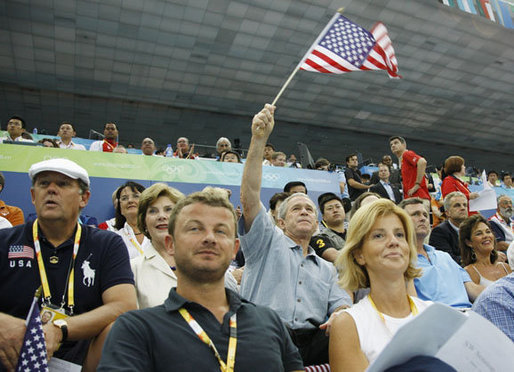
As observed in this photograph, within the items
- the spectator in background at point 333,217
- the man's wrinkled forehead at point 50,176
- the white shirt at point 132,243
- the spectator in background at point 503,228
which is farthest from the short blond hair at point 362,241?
the spectator in background at point 503,228

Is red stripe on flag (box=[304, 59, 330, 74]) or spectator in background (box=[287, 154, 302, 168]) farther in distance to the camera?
spectator in background (box=[287, 154, 302, 168])

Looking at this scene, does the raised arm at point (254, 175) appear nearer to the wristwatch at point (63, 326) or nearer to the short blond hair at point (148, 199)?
the short blond hair at point (148, 199)

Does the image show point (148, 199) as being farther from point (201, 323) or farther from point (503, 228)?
point (503, 228)

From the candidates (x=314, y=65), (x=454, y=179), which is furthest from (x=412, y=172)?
(x=314, y=65)

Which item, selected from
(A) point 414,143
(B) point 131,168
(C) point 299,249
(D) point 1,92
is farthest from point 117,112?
(C) point 299,249

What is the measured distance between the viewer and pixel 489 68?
62.6 ft

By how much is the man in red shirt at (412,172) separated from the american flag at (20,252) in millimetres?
5205

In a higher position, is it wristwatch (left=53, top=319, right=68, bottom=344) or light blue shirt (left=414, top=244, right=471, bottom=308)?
wristwatch (left=53, top=319, right=68, bottom=344)

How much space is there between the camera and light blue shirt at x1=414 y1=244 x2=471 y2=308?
283 cm

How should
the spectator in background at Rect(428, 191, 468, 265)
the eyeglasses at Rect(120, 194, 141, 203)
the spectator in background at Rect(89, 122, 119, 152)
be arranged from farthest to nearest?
the spectator in background at Rect(89, 122, 119, 152) < the spectator in background at Rect(428, 191, 468, 265) < the eyeglasses at Rect(120, 194, 141, 203)

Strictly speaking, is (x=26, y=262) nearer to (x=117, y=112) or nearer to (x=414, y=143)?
(x=117, y=112)

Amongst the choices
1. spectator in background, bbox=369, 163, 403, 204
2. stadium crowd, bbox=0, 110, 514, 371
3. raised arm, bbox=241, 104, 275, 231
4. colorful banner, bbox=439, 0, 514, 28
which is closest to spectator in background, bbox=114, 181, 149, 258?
stadium crowd, bbox=0, 110, 514, 371

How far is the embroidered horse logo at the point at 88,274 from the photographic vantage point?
6.45ft

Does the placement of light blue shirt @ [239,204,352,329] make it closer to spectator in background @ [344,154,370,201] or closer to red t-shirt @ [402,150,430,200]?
red t-shirt @ [402,150,430,200]
